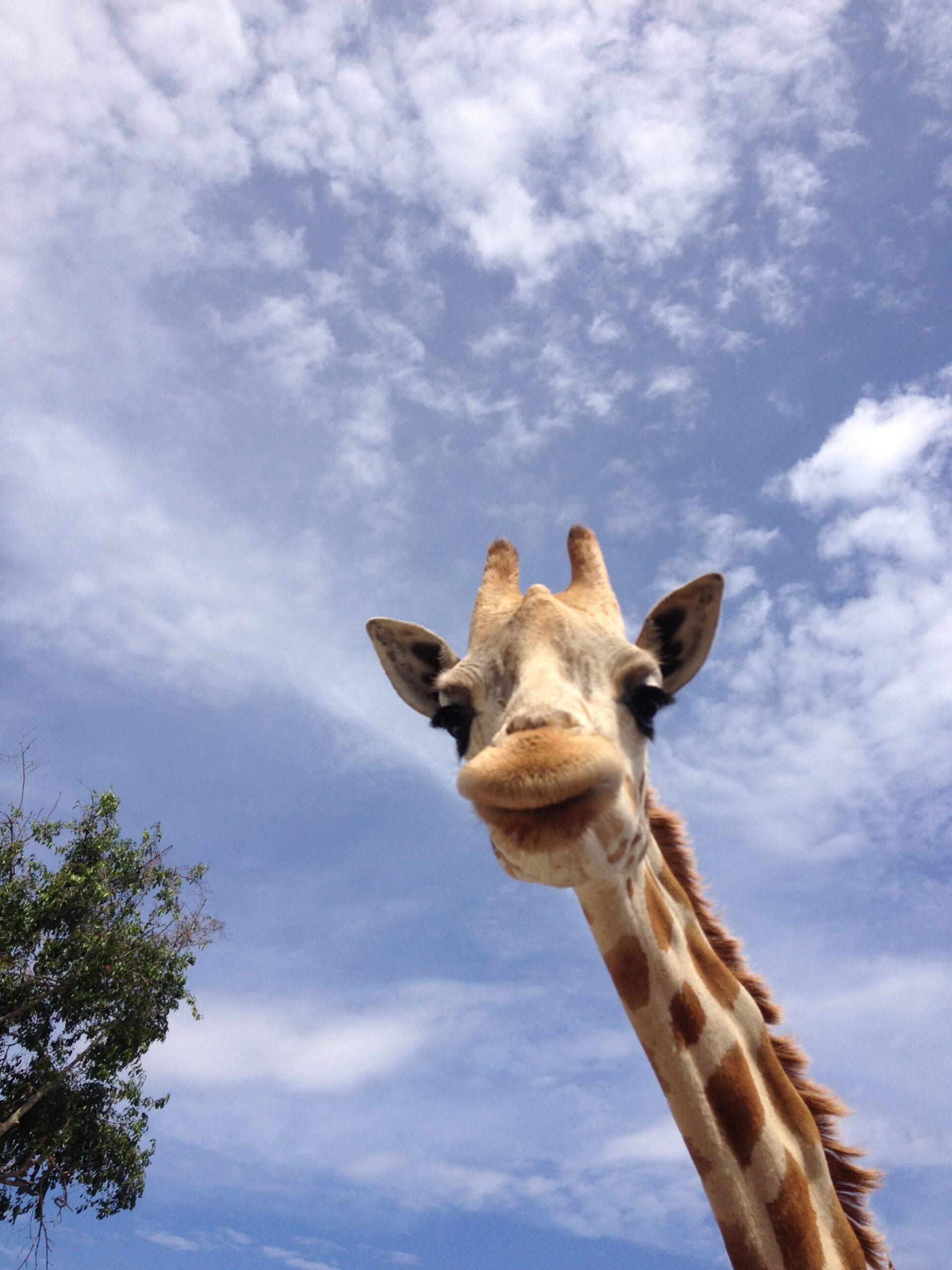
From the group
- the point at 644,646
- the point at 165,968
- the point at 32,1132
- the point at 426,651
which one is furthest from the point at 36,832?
the point at 644,646

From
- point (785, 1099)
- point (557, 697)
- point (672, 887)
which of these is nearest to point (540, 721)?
point (557, 697)

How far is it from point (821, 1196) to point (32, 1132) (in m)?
19.4

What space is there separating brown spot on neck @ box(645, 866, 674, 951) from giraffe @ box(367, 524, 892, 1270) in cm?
1

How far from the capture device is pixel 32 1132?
17188 mm

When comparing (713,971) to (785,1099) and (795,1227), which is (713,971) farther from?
(795,1227)

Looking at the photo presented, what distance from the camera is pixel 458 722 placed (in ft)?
14.5

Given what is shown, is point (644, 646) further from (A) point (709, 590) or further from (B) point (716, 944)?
(B) point (716, 944)

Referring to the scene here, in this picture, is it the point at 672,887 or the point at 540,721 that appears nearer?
the point at 540,721

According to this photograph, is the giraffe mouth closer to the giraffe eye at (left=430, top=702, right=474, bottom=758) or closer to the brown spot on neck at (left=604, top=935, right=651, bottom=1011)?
the giraffe eye at (left=430, top=702, right=474, bottom=758)

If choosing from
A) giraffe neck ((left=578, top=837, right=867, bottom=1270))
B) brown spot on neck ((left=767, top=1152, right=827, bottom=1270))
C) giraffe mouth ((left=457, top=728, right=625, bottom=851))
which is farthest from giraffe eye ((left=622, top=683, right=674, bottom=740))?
brown spot on neck ((left=767, top=1152, right=827, bottom=1270))

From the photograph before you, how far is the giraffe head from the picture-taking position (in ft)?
9.90

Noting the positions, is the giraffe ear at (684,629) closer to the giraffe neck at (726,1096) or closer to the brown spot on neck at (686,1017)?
the giraffe neck at (726,1096)

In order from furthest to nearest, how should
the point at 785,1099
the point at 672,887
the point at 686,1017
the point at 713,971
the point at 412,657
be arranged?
1. the point at 412,657
2. the point at 672,887
3. the point at 713,971
4. the point at 785,1099
5. the point at 686,1017

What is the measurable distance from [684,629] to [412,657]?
1.87 meters
